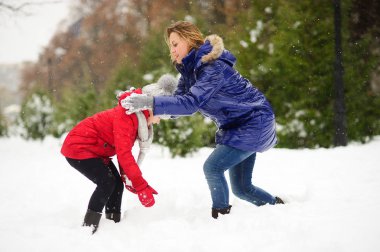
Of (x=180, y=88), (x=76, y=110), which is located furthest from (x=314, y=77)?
(x=76, y=110)

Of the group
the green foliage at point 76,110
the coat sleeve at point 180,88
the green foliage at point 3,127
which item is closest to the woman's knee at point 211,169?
the coat sleeve at point 180,88

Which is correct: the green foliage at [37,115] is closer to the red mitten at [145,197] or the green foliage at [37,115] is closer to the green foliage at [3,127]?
the green foliage at [3,127]

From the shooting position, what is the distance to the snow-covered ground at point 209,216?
2.36 meters

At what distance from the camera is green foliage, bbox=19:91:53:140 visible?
12531mm

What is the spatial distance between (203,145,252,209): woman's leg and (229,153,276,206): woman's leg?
0.75ft

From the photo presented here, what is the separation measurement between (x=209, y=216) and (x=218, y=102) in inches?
40.5

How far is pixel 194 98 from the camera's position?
244cm

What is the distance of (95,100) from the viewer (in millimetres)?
12742

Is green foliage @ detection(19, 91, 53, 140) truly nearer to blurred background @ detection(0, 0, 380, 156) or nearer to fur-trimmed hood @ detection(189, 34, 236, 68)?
blurred background @ detection(0, 0, 380, 156)

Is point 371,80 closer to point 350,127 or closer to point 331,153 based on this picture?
point 350,127

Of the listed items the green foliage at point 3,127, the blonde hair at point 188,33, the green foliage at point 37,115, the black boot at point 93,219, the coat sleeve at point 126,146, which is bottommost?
the green foliage at point 3,127

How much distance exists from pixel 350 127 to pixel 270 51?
282 centimetres

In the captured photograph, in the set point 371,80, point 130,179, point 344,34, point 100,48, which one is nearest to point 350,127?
point 371,80

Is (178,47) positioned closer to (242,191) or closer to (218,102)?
(218,102)
